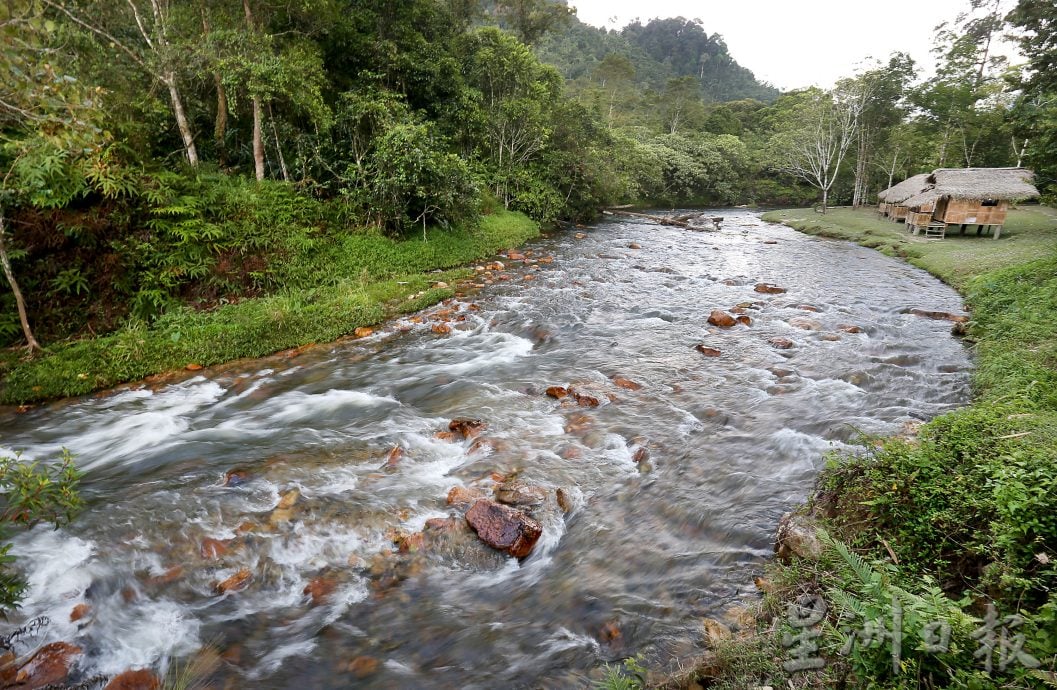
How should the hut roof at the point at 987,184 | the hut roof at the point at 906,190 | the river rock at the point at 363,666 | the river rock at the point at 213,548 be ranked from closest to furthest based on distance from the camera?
the river rock at the point at 363,666 → the river rock at the point at 213,548 → the hut roof at the point at 987,184 → the hut roof at the point at 906,190

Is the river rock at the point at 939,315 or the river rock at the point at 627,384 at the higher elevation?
the river rock at the point at 939,315

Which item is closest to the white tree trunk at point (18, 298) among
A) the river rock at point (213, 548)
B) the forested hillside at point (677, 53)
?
the river rock at point (213, 548)

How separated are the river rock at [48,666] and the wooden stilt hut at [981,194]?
33763 millimetres

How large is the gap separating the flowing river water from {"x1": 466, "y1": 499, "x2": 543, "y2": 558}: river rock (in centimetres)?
11

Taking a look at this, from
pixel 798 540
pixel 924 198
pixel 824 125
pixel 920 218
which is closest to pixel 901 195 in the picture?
pixel 920 218

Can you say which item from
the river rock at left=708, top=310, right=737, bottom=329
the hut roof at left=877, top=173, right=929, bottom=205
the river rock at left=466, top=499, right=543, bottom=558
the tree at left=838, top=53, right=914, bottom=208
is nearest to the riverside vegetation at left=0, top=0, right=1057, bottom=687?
the river rock at left=466, top=499, right=543, bottom=558

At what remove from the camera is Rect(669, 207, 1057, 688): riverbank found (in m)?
2.46

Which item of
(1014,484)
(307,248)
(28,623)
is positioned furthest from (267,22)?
(1014,484)

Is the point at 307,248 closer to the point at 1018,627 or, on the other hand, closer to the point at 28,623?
the point at 28,623

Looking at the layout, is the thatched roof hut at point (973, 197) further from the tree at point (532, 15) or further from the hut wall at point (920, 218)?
the tree at point (532, 15)

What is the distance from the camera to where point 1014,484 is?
11.0 feet

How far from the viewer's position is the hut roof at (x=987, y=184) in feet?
78.3

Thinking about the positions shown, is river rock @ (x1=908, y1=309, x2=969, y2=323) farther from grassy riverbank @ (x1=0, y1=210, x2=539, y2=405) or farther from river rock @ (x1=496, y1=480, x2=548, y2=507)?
grassy riverbank @ (x1=0, y1=210, x2=539, y2=405)

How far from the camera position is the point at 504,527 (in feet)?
17.5
